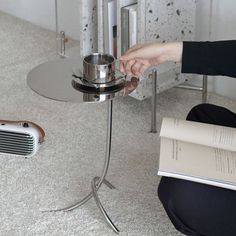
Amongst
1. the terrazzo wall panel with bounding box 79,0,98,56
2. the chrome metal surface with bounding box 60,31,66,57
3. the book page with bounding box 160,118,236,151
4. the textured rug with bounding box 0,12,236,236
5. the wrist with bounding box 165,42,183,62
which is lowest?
the textured rug with bounding box 0,12,236,236

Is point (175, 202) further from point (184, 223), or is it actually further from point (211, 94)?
point (211, 94)

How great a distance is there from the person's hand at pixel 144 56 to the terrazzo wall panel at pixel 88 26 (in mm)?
838

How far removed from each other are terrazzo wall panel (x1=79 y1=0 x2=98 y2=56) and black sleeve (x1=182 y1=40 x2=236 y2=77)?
2.92ft

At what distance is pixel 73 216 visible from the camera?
1.63m

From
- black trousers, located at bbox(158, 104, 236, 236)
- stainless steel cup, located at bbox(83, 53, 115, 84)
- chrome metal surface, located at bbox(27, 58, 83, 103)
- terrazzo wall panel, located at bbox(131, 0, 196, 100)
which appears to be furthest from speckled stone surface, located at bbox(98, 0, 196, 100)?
black trousers, located at bbox(158, 104, 236, 236)

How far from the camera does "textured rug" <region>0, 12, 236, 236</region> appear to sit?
160cm

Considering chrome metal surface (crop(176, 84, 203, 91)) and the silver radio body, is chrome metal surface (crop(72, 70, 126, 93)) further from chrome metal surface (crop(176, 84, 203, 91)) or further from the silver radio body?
chrome metal surface (crop(176, 84, 203, 91))

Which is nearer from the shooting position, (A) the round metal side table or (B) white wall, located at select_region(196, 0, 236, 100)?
(A) the round metal side table

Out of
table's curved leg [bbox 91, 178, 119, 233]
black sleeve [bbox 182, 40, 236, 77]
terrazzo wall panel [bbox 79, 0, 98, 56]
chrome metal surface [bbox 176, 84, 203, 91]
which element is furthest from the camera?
chrome metal surface [bbox 176, 84, 203, 91]

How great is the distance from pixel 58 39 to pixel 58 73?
60.1 inches

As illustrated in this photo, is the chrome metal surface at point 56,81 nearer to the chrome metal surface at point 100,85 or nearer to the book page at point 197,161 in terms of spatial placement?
the chrome metal surface at point 100,85

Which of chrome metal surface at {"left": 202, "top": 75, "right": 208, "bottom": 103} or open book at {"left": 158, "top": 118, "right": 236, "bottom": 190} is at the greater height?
open book at {"left": 158, "top": 118, "right": 236, "bottom": 190}

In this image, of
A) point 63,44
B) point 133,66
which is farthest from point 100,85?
point 63,44

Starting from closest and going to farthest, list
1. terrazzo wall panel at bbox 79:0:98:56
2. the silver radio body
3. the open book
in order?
the open book
the silver radio body
terrazzo wall panel at bbox 79:0:98:56
